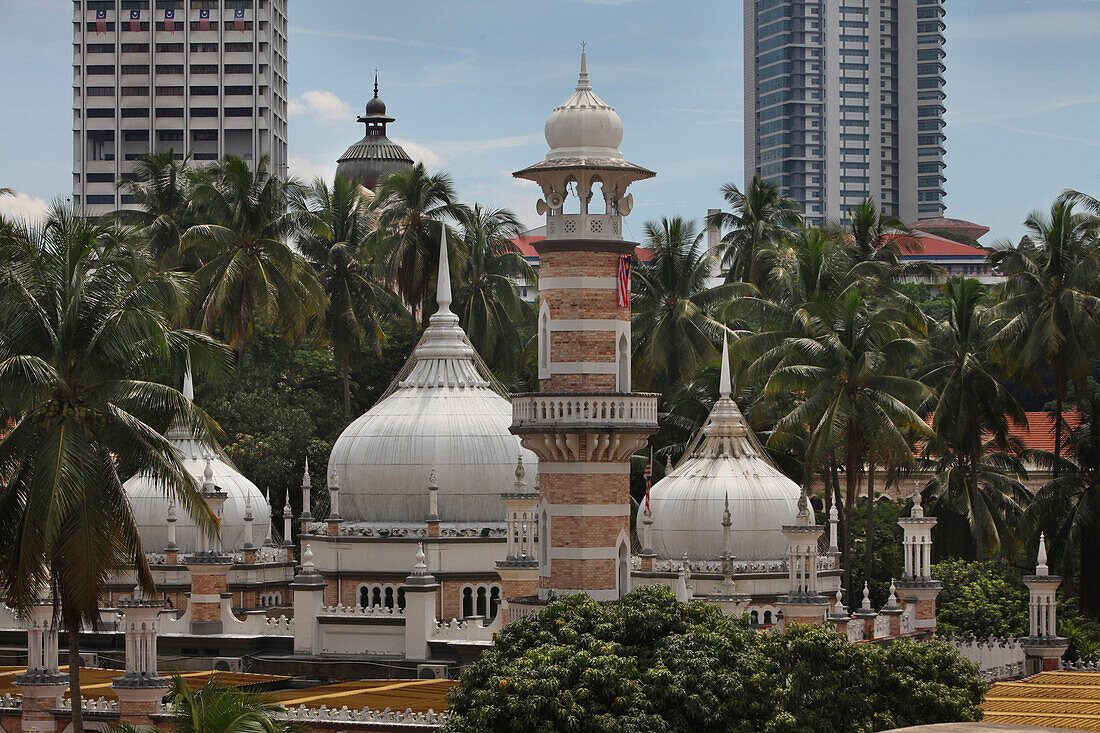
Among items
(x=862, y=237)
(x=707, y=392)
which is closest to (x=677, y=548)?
(x=707, y=392)

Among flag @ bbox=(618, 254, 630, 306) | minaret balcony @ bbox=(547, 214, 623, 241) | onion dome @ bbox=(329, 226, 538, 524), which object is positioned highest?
minaret balcony @ bbox=(547, 214, 623, 241)

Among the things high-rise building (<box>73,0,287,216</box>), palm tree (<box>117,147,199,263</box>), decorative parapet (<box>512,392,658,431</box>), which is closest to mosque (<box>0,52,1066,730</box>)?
→ decorative parapet (<box>512,392,658,431</box>)

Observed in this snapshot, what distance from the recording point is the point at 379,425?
51906 mm

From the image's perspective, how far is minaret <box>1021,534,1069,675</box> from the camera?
48.3 meters

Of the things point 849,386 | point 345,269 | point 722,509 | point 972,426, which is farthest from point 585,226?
point 345,269

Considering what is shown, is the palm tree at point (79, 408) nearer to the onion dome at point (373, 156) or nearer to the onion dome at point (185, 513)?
the onion dome at point (185, 513)

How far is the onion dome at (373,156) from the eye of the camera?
379 ft

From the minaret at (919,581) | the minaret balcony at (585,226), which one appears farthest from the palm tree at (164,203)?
the minaret balcony at (585,226)

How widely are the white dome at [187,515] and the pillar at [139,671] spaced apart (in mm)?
15454

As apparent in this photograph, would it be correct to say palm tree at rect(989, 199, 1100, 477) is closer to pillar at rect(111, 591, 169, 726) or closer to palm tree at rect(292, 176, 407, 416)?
palm tree at rect(292, 176, 407, 416)

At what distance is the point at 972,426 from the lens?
59969 mm

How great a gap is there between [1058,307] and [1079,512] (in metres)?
7.54

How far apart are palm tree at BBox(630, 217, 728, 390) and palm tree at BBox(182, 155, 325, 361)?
12097 millimetres

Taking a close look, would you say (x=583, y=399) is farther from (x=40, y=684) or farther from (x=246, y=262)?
(x=246, y=262)
